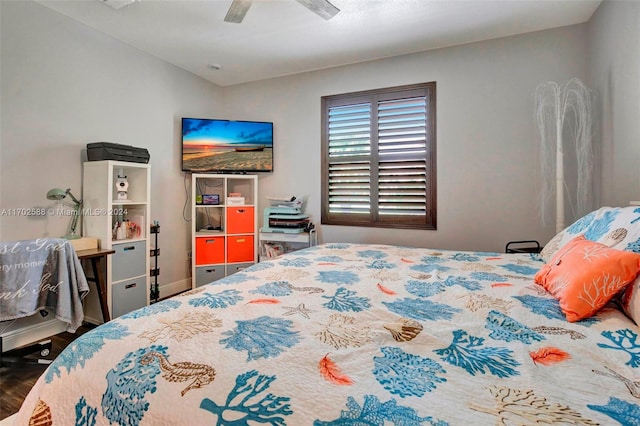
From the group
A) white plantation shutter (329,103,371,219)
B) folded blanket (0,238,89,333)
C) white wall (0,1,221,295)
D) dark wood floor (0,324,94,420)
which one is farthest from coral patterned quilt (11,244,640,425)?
white plantation shutter (329,103,371,219)

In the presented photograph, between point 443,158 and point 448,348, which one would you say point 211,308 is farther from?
point 443,158

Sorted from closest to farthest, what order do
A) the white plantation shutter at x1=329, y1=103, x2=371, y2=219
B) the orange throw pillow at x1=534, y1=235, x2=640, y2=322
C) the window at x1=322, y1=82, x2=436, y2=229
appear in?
the orange throw pillow at x1=534, y1=235, x2=640, y2=322, the window at x1=322, y1=82, x2=436, y2=229, the white plantation shutter at x1=329, y1=103, x2=371, y2=219

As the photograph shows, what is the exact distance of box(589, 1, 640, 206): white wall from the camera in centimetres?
196

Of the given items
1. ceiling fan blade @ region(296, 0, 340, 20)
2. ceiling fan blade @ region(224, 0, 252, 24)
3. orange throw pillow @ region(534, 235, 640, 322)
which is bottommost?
orange throw pillow @ region(534, 235, 640, 322)

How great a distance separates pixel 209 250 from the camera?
3.53 meters

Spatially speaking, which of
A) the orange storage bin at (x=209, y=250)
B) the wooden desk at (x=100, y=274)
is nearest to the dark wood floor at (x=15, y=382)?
the wooden desk at (x=100, y=274)

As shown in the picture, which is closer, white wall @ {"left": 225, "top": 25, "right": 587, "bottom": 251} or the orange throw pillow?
the orange throw pillow

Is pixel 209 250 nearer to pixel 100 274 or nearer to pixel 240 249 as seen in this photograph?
pixel 240 249

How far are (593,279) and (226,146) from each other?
3526mm

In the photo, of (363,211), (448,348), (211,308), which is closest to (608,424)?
(448,348)

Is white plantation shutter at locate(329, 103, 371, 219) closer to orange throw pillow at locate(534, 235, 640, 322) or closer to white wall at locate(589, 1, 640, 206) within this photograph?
white wall at locate(589, 1, 640, 206)

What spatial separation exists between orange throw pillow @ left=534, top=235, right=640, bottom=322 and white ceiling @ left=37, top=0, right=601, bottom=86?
219 cm

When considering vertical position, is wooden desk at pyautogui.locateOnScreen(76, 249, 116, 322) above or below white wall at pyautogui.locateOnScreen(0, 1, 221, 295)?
below

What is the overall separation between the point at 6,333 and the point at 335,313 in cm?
261
